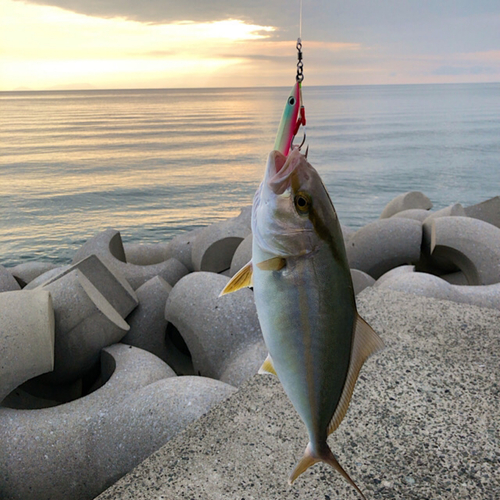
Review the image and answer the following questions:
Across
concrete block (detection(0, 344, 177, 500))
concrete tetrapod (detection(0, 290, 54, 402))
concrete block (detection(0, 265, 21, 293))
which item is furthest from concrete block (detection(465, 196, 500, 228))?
concrete block (detection(0, 265, 21, 293))

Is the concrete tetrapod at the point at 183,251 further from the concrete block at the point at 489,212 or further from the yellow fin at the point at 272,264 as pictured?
the yellow fin at the point at 272,264

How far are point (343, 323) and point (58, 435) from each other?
8.23ft

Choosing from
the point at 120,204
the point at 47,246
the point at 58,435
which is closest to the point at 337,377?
the point at 58,435

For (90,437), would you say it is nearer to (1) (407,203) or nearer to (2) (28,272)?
(2) (28,272)

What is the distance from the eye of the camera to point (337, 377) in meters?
1.19

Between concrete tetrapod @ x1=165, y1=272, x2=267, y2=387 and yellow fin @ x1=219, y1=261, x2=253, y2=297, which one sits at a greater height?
yellow fin @ x1=219, y1=261, x2=253, y2=297

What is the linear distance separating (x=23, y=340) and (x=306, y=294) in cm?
282

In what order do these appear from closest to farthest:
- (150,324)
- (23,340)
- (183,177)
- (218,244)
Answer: (23,340) → (150,324) → (218,244) → (183,177)

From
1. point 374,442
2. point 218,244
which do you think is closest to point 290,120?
point 374,442

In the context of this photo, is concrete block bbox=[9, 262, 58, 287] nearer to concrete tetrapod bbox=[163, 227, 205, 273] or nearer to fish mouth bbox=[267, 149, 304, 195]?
concrete tetrapod bbox=[163, 227, 205, 273]

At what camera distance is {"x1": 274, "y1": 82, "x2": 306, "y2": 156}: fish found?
1.06 metres

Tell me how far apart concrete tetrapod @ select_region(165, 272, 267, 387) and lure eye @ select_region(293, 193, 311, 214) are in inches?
102

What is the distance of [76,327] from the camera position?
3.83 meters

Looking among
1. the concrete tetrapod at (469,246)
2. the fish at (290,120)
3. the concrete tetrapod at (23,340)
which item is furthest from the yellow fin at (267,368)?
the concrete tetrapod at (469,246)
